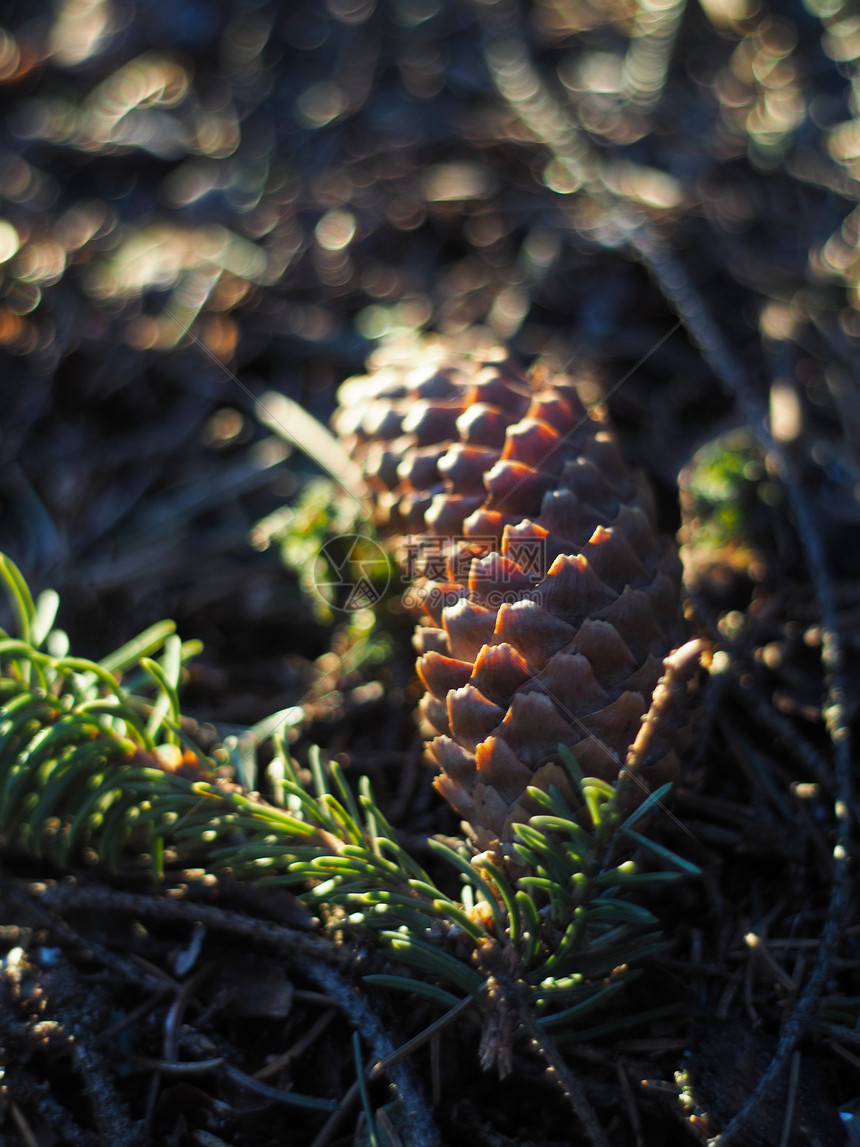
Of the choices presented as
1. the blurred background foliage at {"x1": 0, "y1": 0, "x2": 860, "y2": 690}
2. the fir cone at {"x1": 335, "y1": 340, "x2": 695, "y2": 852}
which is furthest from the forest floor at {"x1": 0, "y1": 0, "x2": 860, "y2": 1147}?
the fir cone at {"x1": 335, "y1": 340, "x2": 695, "y2": 852}

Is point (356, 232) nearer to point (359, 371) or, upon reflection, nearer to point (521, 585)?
point (359, 371)

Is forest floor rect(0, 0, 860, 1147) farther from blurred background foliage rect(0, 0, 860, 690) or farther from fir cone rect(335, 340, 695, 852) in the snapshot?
fir cone rect(335, 340, 695, 852)

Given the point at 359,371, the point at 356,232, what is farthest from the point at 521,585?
the point at 356,232

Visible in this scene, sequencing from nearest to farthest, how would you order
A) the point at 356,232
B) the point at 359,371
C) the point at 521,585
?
the point at 521,585 < the point at 359,371 < the point at 356,232

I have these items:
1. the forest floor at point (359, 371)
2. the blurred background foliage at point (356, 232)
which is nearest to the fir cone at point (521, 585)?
the forest floor at point (359, 371)

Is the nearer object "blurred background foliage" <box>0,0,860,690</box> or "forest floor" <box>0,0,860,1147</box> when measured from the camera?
"forest floor" <box>0,0,860,1147</box>

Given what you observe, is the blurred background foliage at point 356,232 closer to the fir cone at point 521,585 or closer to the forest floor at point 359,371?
the forest floor at point 359,371

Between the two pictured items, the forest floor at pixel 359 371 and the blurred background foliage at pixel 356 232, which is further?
the blurred background foliage at pixel 356 232

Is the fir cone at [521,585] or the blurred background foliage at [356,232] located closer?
the fir cone at [521,585]
